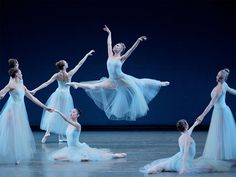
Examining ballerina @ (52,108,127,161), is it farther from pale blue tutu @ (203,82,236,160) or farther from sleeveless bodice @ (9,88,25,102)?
pale blue tutu @ (203,82,236,160)

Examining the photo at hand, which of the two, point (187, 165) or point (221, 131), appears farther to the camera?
point (221, 131)

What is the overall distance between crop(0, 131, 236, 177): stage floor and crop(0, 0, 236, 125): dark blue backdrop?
0.96 meters

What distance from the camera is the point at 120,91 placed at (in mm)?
7297

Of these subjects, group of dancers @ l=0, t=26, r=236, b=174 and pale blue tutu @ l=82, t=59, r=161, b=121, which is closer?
group of dancers @ l=0, t=26, r=236, b=174

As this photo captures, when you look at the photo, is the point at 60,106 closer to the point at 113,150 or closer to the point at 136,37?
the point at 113,150

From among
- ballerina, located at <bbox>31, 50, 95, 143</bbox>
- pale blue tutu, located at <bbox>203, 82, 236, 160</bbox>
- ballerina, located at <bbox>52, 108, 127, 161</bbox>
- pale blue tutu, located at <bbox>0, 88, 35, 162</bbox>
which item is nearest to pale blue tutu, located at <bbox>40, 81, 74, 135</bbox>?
ballerina, located at <bbox>31, 50, 95, 143</bbox>

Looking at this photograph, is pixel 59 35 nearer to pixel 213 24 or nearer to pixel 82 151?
pixel 213 24

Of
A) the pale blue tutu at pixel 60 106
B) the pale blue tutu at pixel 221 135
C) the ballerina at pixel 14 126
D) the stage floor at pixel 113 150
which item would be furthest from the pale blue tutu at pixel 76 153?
the pale blue tutu at pixel 60 106

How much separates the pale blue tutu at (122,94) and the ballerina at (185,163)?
5.72 ft

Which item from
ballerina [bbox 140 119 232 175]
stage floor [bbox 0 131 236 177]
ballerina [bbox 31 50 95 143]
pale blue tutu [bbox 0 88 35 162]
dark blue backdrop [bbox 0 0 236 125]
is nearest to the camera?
ballerina [bbox 140 119 232 175]

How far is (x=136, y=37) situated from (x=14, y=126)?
4758 millimetres

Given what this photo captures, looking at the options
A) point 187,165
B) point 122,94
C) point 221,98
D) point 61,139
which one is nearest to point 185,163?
point 187,165

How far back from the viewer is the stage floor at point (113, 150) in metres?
5.36

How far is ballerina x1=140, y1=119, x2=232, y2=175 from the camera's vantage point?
5.24m
